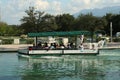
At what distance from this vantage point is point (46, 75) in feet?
94.6

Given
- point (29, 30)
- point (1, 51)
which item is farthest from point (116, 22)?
point (1, 51)

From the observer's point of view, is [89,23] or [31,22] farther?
[89,23]

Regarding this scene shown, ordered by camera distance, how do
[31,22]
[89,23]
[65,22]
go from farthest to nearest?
[65,22], [89,23], [31,22]

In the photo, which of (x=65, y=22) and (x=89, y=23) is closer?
(x=89, y=23)

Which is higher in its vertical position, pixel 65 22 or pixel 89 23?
pixel 65 22

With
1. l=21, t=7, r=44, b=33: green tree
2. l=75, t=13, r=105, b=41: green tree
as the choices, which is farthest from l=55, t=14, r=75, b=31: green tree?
l=21, t=7, r=44, b=33: green tree

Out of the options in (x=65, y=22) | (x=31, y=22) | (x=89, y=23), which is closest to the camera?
(x=31, y=22)

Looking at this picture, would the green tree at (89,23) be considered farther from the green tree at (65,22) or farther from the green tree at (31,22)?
the green tree at (31,22)

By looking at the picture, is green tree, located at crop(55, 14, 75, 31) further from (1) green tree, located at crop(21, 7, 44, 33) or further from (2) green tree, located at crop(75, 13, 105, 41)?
(1) green tree, located at crop(21, 7, 44, 33)

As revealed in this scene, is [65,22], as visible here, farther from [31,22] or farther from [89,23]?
[31,22]

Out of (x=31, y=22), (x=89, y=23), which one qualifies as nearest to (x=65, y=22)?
(x=89, y=23)

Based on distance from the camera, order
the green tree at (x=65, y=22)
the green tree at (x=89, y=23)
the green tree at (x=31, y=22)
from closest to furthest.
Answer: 1. the green tree at (x=31, y=22)
2. the green tree at (x=89, y=23)
3. the green tree at (x=65, y=22)

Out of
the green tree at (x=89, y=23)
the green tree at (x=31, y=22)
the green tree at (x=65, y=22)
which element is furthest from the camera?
the green tree at (x=65, y=22)

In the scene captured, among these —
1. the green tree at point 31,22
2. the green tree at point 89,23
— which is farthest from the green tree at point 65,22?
the green tree at point 31,22
